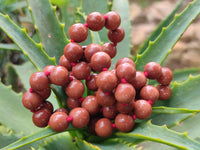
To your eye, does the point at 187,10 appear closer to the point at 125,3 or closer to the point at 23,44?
the point at 125,3

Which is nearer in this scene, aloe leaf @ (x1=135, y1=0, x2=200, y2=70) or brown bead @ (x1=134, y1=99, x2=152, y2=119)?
brown bead @ (x1=134, y1=99, x2=152, y2=119)

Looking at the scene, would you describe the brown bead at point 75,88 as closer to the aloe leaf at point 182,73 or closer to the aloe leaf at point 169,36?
the aloe leaf at point 169,36

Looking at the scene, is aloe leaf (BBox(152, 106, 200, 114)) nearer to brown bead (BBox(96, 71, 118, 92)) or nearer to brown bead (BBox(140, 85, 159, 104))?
brown bead (BBox(140, 85, 159, 104))

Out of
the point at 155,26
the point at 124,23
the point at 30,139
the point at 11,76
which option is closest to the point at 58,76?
the point at 30,139

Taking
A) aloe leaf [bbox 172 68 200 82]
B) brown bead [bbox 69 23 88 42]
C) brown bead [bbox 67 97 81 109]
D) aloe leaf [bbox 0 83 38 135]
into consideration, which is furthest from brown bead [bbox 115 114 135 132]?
aloe leaf [bbox 172 68 200 82]

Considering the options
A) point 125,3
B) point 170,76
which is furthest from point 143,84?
point 125,3

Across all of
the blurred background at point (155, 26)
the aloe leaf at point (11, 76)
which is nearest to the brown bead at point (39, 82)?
the aloe leaf at point (11, 76)
